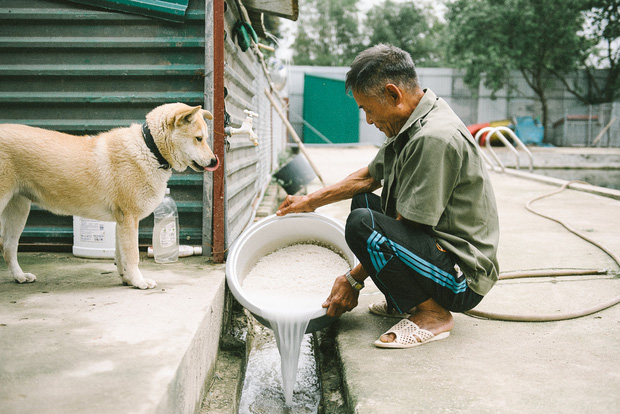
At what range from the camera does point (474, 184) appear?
Result: 2.18m

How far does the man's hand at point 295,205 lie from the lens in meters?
2.84

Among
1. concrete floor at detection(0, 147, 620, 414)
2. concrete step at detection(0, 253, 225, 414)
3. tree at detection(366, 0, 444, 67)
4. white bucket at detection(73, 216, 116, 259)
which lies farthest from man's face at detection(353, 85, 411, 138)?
tree at detection(366, 0, 444, 67)

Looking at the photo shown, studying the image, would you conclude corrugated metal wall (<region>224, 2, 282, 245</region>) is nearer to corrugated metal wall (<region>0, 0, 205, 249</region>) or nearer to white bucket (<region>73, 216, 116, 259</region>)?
corrugated metal wall (<region>0, 0, 205, 249</region>)

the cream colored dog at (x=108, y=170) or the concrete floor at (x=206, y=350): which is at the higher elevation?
the cream colored dog at (x=108, y=170)

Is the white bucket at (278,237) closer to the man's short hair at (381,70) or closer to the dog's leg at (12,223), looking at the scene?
the man's short hair at (381,70)

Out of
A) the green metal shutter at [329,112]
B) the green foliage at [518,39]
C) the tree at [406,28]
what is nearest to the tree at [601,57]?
the green foliage at [518,39]

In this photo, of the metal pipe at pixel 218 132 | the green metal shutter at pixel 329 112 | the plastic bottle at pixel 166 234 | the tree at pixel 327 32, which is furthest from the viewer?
the tree at pixel 327 32

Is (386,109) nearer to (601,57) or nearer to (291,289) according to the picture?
(291,289)

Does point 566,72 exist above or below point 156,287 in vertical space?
above

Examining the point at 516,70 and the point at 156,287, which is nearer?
the point at 156,287

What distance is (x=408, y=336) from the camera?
2262mm

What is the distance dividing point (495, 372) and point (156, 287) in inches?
67.7

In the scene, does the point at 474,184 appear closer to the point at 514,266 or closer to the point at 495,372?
the point at 495,372

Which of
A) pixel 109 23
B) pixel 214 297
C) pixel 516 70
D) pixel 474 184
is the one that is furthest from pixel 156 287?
pixel 516 70
